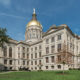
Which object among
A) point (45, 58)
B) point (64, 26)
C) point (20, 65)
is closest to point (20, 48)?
point (20, 65)

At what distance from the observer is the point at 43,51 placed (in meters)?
58.2

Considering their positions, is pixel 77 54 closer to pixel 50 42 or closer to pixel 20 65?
pixel 50 42

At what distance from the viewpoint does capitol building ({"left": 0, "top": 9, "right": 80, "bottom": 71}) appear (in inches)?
1937

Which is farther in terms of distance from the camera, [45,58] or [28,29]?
[28,29]

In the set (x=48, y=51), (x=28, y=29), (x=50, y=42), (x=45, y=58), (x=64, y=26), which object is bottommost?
(x=45, y=58)

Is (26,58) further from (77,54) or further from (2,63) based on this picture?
(77,54)

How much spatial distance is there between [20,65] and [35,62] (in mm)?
9234

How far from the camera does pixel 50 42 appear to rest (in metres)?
54.1

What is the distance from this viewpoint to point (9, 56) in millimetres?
64500

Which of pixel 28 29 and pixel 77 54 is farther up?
pixel 28 29

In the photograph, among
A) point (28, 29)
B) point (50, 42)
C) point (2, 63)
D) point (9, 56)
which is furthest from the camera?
point (28, 29)

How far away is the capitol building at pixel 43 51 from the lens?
4919 cm

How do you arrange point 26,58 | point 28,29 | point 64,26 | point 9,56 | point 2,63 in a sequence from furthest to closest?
point 28,29 → point 26,58 → point 9,56 → point 2,63 → point 64,26

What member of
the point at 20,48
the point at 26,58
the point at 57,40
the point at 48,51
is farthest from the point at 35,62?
the point at 57,40
